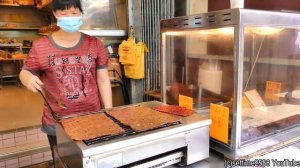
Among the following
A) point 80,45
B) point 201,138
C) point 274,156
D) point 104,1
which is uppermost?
point 104,1

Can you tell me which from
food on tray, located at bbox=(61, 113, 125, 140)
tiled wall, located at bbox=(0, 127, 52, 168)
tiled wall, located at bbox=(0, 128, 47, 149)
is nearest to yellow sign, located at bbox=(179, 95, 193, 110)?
food on tray, located at bbox=(61, 113, 125, 140)

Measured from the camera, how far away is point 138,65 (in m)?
2.75

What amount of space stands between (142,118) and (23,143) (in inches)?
97.6

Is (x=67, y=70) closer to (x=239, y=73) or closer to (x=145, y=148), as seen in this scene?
(x=145, y=148)

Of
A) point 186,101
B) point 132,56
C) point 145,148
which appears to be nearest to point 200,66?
point 186,101

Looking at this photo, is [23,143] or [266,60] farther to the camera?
[23,143]

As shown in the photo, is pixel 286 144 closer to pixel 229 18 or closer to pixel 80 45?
pixel 229 18

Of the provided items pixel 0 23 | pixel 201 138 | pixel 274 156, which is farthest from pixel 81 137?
pixel 0 23

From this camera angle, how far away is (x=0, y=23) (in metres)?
7.38

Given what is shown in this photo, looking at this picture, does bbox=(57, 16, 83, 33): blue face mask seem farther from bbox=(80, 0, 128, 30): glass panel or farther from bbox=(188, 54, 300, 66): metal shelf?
bbox=(80, 0, 128, 30): glass panel

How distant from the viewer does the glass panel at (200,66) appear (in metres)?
0.99

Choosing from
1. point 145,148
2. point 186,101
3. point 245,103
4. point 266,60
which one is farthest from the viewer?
point 186,101

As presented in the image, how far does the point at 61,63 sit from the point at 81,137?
0.64 m

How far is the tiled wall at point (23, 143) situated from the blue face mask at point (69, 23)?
201 cm
